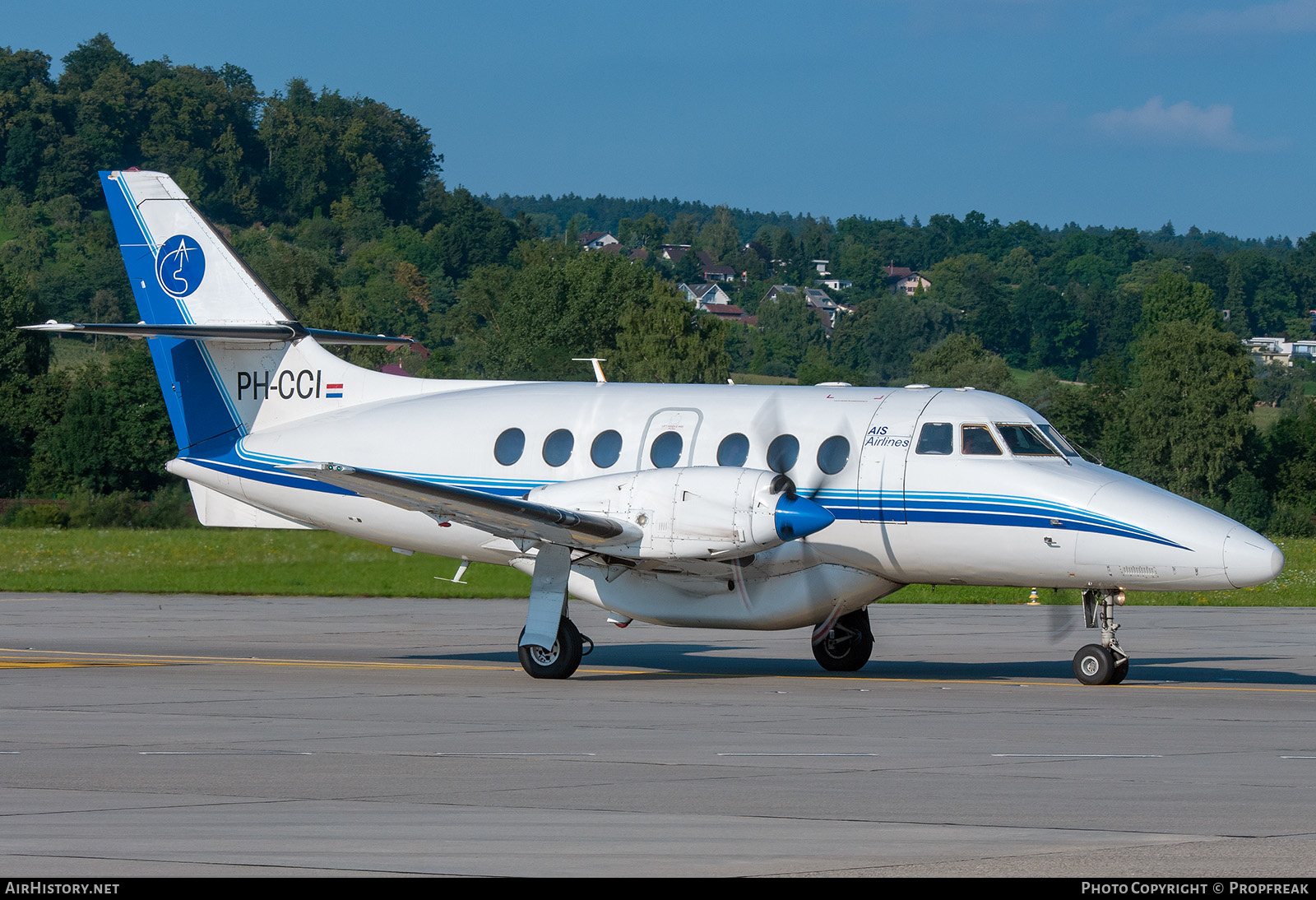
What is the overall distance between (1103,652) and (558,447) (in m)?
7.11

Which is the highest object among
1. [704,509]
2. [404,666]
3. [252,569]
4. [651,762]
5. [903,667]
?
[704,509]

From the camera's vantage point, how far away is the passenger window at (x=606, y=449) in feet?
66.0

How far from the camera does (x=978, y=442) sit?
18.8 m

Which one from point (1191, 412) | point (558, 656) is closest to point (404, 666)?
point (558, 656)

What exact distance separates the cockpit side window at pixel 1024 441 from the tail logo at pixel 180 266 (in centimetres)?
1132

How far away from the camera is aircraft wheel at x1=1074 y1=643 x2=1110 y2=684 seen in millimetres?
18391

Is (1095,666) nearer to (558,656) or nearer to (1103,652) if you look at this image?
(1103,652)

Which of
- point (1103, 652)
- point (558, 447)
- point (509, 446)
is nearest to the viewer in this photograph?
point (1103, 652)

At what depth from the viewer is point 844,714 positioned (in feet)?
52.1


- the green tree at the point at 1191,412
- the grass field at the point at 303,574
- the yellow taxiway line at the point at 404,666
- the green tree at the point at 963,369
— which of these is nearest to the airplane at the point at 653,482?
the yellow taxiway line at the point at 404,666

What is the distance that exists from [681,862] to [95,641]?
18368mm

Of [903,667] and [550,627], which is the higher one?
[550,627]
